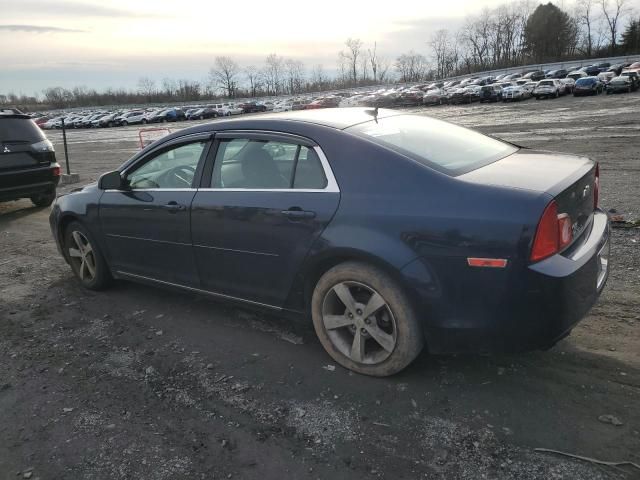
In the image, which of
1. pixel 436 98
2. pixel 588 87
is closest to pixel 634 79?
pixel 588 87

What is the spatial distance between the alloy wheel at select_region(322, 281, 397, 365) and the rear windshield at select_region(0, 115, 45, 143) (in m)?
7.77

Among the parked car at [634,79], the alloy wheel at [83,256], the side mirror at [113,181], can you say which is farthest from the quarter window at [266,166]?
the parked car at [634,79]

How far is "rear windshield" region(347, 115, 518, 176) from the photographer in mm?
3186

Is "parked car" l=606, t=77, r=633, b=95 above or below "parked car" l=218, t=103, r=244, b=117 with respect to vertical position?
below

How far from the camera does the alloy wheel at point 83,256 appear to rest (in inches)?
200

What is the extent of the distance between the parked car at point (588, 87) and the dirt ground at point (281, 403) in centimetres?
4263

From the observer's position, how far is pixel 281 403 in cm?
312

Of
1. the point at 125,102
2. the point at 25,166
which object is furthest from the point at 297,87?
the point at 25,166

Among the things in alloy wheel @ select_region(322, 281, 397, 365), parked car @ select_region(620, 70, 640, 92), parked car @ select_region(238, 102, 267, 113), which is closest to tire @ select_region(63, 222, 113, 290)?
alloy wheel @ select_region(322, 281, 397, 365)

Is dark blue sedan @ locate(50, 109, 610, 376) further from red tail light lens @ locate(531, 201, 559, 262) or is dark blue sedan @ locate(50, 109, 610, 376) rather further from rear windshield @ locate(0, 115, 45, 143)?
rear windshield @ locate(0, 115, 45, 143)

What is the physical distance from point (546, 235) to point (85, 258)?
4283mm

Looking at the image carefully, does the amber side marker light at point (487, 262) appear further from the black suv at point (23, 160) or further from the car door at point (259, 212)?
the black suv at point (23, 160)

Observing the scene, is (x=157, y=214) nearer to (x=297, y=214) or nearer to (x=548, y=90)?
(x=297, y=214)

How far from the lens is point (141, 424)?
301cm
